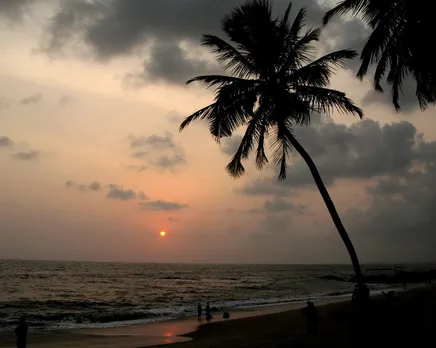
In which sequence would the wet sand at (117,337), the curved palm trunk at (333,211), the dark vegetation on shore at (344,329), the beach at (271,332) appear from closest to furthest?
the dark vegetation on shore at (344,329), the beach at (271,332), the curved palm trunk at (333,211), the wet sand at (117,337)

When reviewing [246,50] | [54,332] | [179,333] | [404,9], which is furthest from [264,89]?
[54,332]

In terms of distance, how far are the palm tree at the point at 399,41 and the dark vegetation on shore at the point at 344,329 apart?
600 centimetres

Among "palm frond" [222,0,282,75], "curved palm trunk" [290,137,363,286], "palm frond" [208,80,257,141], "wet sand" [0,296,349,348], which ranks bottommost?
"wet sand" [0,296,349,348]

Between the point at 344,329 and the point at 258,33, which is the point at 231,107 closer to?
the point at 258,33

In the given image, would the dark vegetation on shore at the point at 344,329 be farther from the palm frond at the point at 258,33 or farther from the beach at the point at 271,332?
the palm frond at the point at 258,33

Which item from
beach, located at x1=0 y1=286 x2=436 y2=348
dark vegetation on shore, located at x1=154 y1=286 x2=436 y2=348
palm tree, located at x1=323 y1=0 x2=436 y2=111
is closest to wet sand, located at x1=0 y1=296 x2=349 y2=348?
beach, located at x1=0 y1=286 x2=436 y2=348

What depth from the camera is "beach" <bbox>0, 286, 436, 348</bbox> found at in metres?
8.58

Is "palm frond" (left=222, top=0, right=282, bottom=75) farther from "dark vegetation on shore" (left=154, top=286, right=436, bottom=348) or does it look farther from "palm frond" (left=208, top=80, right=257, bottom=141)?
"dark vegetation on shore" (left=154, top=286, right=436, bottom=348)

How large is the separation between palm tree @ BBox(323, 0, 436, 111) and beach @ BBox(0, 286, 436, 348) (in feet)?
19.8

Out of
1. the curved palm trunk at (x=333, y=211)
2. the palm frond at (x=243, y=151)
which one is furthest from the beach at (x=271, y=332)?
the palm frond at (x=243, y=151)

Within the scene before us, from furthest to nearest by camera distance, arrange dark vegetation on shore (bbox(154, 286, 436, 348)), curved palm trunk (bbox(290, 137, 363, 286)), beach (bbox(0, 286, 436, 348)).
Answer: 1. curved palm trunk (bbox(290, 137, 363, 286))
2. beach (bbox(0, 286, 436, 348))
3. dark vegetation on shore (bbox(154, 286, 436, 348))

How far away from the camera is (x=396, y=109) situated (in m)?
15.2

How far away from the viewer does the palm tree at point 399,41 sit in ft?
34.0

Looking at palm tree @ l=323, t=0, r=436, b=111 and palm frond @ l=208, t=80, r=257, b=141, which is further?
palm frond @ l=208, t=80, r=257, b=141
